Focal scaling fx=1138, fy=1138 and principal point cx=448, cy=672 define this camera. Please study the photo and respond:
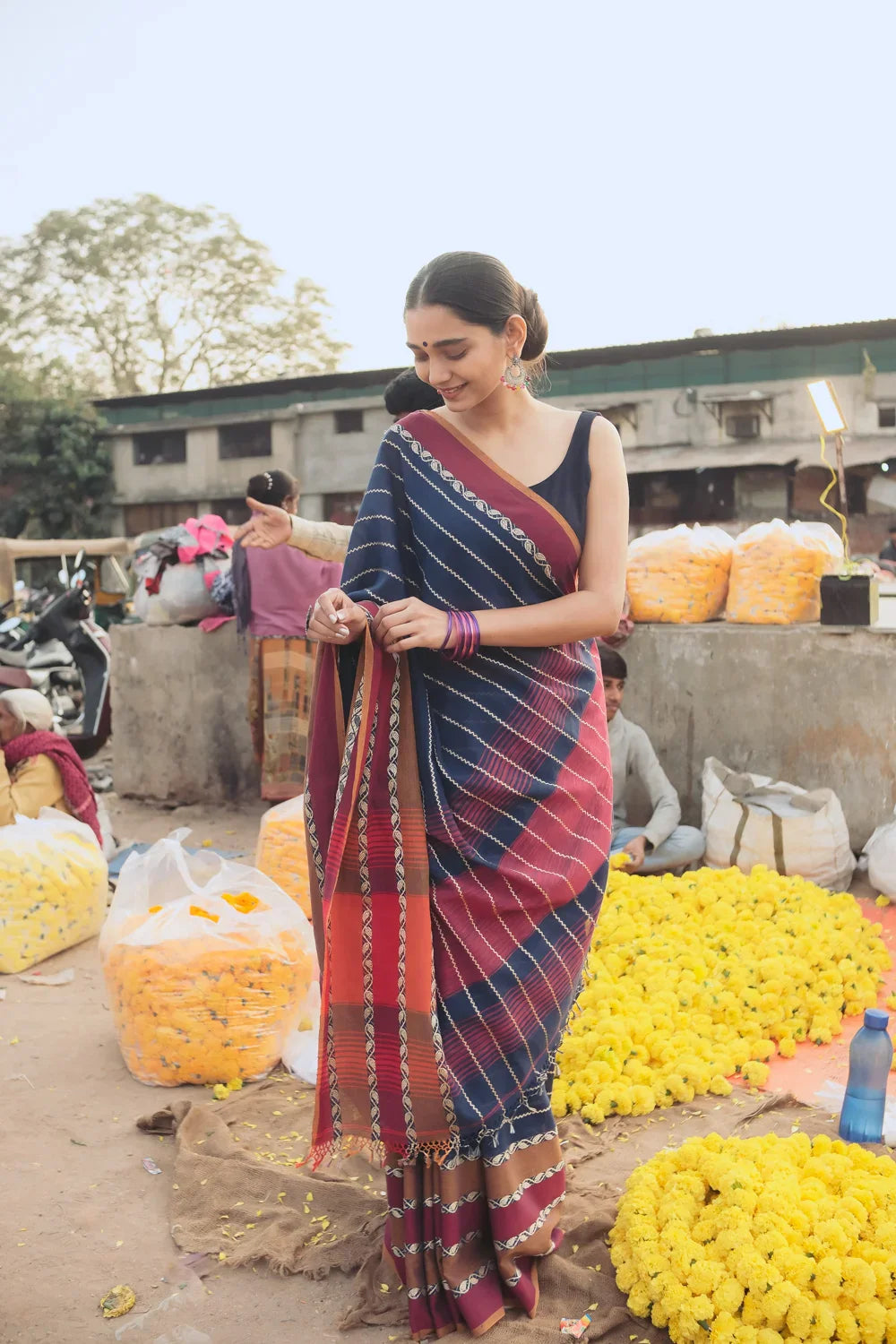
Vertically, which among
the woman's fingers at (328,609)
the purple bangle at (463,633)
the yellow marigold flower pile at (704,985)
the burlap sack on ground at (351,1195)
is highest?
the woman's fingers at (328,609)

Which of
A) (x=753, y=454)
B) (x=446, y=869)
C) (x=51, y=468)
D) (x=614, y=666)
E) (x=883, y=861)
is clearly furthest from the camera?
(x=51, y=468)

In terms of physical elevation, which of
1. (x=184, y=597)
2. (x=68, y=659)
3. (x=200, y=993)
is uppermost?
(x=184, y=597)

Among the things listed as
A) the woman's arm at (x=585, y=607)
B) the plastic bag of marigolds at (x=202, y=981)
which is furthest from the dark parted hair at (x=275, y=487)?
the woman's arm at (x=585, y=607)

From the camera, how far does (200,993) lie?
3.60 m

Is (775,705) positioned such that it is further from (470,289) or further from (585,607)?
(470,289)

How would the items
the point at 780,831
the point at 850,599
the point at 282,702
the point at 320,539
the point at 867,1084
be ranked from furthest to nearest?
1. the point at 282,702
2. the point at 850,599
3. the point at 780,831
4. the point at 320,539
5. the point at 867,1084

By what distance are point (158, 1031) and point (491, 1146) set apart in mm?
1665

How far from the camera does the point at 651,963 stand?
4.02 metres

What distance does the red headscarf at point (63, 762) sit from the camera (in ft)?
18.7

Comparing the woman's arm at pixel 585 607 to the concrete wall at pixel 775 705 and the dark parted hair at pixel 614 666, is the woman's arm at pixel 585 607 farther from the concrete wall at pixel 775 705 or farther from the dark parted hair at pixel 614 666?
the concrete wall at pixel 775 705

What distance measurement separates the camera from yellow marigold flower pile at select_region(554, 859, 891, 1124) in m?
3.44

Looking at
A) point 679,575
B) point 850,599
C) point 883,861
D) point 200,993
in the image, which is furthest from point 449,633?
point 679,575

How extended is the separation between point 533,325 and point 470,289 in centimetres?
20

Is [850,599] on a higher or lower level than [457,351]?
lower
